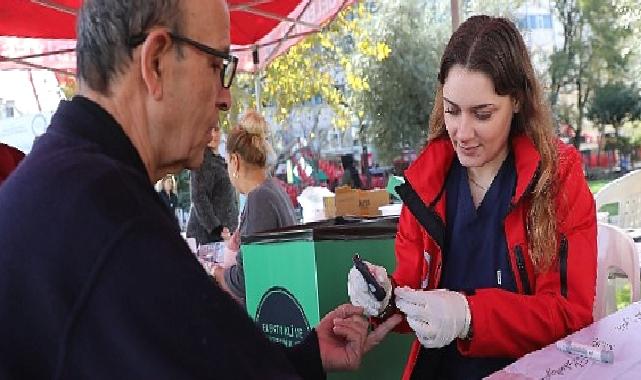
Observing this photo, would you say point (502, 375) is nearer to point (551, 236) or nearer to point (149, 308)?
point (551, 236)

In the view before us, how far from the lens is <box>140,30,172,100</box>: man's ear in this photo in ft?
3.37

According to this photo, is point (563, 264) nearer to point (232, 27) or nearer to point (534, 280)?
point (534, 280)

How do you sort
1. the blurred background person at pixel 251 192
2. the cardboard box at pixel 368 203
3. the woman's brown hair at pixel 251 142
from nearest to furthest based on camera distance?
1. the blurred background person at pixel 251 192
2. the cardboard box at pixel 368 203
3. the woman's brown hair at pixel 251 142

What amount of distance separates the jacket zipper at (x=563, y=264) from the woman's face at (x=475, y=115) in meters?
0.28

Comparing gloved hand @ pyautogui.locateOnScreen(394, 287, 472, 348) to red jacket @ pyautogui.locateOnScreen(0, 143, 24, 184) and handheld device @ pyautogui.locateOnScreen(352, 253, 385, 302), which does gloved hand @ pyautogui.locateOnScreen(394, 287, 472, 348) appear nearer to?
handheld device @ pyautogui.locateOnScreen(352, 253, 385, 302)

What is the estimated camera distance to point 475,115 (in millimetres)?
1781

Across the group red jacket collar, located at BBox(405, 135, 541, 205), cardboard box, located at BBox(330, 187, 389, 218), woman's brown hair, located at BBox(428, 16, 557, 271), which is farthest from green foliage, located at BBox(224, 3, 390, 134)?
woman's brown hair, located at BBox(428, 16, 557, 271)

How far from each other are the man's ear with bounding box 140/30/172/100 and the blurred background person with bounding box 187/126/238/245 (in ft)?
12.1

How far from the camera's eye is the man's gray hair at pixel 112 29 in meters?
1.03

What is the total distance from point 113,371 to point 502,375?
2.78 ft

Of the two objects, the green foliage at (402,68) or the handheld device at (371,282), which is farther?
the green foliage at (402,68)

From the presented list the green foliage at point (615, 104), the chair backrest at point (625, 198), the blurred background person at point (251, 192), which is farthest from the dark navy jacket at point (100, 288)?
the green foliage at point (615, 104)

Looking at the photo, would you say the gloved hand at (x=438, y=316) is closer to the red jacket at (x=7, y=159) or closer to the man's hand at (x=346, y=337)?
the man's hand at (x=346, y=337)

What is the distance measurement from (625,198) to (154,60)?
4355 millimetres
